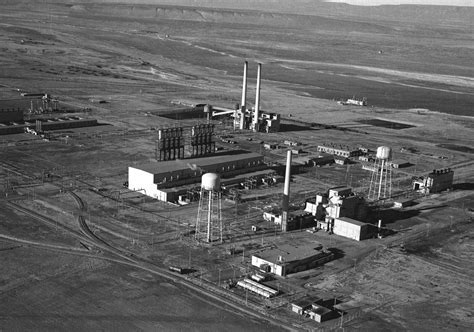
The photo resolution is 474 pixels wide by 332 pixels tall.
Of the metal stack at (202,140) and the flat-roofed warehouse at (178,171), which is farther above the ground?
the metal stack at (202,140)

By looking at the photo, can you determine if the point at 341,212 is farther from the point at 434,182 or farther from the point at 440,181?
the point at 440,181

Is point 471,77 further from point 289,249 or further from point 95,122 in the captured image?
point 289,249

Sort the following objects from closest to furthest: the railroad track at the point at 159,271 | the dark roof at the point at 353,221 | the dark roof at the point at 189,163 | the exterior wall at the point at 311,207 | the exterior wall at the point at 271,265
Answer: the railroad track at the point at 159,271
the exterior wall at the point at 271,265
the dark roof at the point at 353,221
the exterior wall at the point at 311,207
the dark roof at the point at 189,163

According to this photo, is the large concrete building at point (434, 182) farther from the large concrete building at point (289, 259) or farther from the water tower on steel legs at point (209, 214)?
the large concrete building at point (289, 259)

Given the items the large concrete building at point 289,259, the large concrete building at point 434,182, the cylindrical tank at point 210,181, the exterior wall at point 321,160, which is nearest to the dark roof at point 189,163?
the exterior wall at point 321,160

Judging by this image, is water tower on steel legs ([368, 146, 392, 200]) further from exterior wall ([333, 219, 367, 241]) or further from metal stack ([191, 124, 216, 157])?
metal stack ([191, 124, 216, 157])

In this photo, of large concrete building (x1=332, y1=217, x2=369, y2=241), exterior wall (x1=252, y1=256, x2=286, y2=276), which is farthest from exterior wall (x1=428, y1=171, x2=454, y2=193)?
exterior wall (x1=252, y1=256, x2=286, y2=276)
